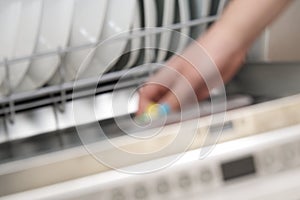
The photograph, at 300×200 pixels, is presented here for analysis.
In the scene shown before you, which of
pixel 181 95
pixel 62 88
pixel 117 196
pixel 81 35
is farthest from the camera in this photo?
pixel 81 35

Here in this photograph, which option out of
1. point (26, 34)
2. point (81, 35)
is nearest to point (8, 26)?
point (26, 34)

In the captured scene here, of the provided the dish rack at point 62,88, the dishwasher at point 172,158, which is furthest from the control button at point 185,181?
the dish rack at point 62,88

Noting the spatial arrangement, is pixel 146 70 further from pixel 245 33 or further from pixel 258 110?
pixel 258 110

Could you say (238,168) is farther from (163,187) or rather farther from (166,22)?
(166,22)

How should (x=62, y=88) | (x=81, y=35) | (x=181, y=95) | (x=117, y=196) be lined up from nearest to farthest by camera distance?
(x=117, y=196)
(x=181, y=95)
(x=62, y=88)
(x=81, y=35)

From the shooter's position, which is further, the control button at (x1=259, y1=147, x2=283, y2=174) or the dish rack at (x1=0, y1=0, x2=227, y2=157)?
the dish rack at (x1=0, y1=0, x2=227, y2=157)

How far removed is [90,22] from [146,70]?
0.15 meters

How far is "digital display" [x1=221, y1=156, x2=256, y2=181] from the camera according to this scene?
577 millimetres

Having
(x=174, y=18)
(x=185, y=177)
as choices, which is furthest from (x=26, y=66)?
(x=185, y=177)

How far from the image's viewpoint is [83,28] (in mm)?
920

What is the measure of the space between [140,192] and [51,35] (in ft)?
1.51

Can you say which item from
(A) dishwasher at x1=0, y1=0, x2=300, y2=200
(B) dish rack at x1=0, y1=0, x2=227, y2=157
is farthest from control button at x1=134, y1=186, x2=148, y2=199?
(B) dish rack at x1=0, y1=0, x2=227, y2=157

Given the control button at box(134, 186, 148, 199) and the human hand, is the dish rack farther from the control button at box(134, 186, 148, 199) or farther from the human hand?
the control button at box(134, 186, 148, 199)

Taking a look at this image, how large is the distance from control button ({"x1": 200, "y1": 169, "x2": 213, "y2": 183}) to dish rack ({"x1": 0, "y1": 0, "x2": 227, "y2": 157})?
1.04 feet
